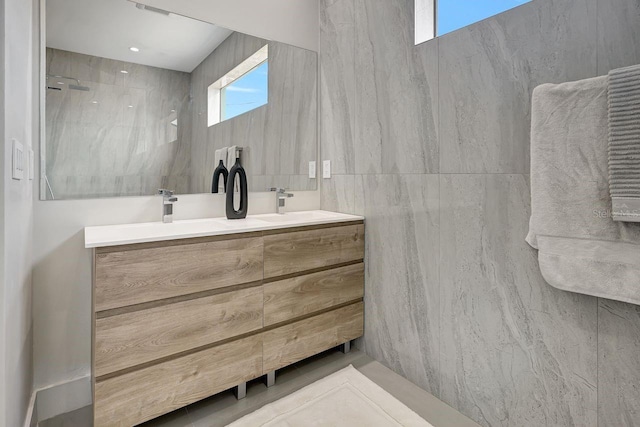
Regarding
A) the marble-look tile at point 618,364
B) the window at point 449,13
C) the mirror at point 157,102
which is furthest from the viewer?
the mirror at point 157,102

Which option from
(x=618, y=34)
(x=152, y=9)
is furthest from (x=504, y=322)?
(x=152, y=9)

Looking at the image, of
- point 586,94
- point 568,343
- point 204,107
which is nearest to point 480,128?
point 586,94

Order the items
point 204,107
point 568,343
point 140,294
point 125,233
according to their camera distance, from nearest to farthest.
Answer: point 568,343 → point 140,294 → point 125,233 → point 204,107

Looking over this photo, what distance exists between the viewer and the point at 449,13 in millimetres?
1722

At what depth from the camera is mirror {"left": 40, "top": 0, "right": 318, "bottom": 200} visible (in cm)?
159

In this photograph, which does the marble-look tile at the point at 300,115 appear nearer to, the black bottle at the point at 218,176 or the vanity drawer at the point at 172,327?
the black bottle at the point at 218,176

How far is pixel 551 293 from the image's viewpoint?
1304 millimetres

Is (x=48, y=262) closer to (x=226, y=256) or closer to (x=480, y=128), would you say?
(x=226, y=256)

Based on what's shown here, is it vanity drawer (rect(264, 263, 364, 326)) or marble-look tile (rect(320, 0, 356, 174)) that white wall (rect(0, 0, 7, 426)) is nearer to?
vanity drawer (rect(264, 263, 364, 326))

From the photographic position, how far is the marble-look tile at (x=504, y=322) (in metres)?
1.26

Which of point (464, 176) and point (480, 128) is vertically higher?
point (480, 128)

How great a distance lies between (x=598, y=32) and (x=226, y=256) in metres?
1.68

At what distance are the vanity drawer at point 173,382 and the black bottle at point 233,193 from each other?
700 millimetres

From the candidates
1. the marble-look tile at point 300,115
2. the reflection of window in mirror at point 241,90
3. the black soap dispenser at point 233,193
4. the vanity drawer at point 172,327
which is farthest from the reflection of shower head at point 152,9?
the vanity drawer at point 172,327
